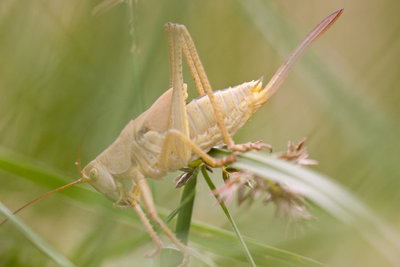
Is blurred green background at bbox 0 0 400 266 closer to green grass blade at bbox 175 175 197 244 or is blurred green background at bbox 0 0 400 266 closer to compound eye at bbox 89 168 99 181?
compound eye at bbox 89 168 99 181

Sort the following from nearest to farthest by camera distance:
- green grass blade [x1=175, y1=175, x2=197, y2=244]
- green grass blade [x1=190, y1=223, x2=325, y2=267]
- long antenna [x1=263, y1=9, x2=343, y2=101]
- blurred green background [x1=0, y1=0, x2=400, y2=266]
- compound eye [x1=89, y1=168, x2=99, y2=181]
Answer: green grass blade [x1=190, y1=223, x2=325, y2=267] → green grass blade [x1=175, y1=175, x2=197, y2=244] → long antenna [x1=263, y1=9, x2=343, y2=101] → blurred green background [x1=0, y1=0, x2=400, y2=266] → compound eye [x1=89, y1=168, x2=99, y2=181]

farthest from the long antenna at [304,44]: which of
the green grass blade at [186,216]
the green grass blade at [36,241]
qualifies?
the green grass blade at [36,241]

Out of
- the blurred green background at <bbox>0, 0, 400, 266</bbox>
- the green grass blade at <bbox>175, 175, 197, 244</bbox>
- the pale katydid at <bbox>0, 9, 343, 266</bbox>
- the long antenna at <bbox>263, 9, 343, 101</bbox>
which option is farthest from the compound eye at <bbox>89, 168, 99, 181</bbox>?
the long antenna at <bbox>263, 9, 343, 101</bbox>

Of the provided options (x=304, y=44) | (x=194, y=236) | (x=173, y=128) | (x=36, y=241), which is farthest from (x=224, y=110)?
(x=36, y=241)

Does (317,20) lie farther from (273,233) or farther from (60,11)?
(273,233)

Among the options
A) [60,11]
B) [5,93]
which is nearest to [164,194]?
[5,93]

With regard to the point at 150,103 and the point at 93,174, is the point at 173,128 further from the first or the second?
the point at 150,103

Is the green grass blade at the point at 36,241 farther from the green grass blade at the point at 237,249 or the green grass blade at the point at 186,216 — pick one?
the green grass blade at the point at 237,249
